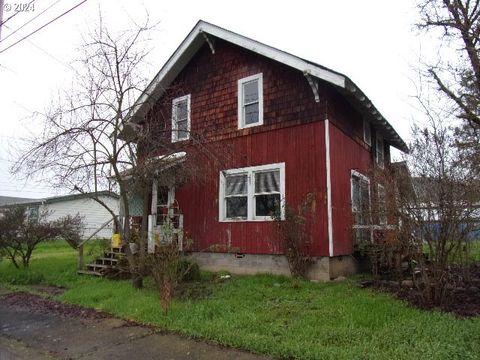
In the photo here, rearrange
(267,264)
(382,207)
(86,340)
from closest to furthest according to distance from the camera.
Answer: (86,340) → (382,207) → (267,264)

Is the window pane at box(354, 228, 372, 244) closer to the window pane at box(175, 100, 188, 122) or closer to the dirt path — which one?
the window pane at box(175, 100, 188, 122)

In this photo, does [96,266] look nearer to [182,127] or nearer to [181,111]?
[182,127]

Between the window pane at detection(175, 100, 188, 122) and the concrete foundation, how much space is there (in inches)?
183

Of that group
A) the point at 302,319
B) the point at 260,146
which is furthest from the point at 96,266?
the point at 302,319

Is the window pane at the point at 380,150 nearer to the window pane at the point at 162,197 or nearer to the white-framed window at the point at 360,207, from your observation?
the white-framed window at the point at 360,207

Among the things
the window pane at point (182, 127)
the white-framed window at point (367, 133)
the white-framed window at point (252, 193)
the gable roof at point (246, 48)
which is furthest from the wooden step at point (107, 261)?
the white-framed window at point (367, 133)

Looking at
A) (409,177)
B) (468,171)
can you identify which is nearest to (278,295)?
(409,177)

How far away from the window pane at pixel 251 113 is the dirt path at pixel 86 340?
6.85 metres

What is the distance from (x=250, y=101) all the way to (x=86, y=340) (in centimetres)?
816

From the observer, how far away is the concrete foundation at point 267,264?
10.1 meters

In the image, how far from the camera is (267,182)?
37.7 feet

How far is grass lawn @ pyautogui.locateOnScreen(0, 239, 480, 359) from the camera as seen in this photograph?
16.6 ft

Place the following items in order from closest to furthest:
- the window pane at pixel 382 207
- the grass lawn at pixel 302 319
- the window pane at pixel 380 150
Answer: the grass lawn at pixel 302 319
the window pane at pixel 382 207
the window pane at pixel 380 150

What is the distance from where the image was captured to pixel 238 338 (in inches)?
223
